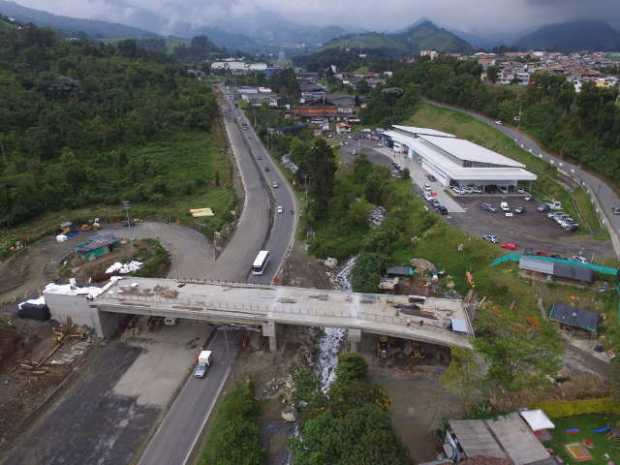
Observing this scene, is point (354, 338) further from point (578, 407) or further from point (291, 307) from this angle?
point (578, 407)

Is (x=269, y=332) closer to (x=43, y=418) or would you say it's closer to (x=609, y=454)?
(x=43, y=418)

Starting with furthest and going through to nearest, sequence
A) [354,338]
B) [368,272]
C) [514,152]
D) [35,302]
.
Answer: [514,152]
[368,272]
[35,302]
[354,338]

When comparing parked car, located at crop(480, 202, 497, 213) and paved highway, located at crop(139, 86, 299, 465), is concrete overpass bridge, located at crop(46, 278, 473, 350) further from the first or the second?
parked car, located at crop(480, 202, 497, 213)

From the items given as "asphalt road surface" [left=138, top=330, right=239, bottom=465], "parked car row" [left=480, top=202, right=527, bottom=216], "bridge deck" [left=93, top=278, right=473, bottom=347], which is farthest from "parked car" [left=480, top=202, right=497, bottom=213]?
"asphalt road surface" [left=138, top=330, right=239, bottom=465]

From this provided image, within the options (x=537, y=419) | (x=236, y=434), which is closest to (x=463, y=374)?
(x=537, y=419)

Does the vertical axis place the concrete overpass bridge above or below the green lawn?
above

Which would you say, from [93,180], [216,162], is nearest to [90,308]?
[93,180]
